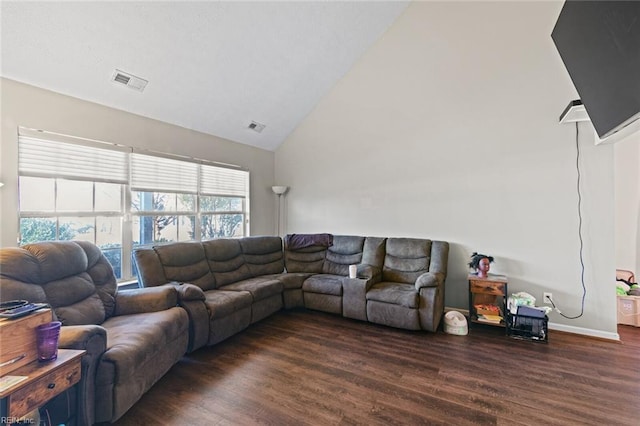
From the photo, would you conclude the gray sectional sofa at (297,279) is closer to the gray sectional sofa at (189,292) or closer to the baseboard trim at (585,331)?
the gray sectional sofa at (189,292)

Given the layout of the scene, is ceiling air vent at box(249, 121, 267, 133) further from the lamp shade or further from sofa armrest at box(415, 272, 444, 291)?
sofa armrest at box(415, 272, 444, 291)

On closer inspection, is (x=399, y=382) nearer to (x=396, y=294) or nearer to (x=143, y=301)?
(x=396, y=294)

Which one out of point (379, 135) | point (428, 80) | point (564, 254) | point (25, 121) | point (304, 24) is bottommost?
point (564, 254)

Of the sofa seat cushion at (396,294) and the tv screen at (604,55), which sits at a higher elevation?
the tv screen at (604,55)

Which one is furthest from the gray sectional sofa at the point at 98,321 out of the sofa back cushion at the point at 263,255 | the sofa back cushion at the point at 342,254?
the sofa back cushion at the point at 342,254

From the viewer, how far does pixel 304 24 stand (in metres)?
3.21

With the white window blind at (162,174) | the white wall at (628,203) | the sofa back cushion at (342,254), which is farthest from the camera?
the sofa back cushion at (342,254)

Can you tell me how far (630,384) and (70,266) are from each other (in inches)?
174

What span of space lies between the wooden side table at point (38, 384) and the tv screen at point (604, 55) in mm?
3128

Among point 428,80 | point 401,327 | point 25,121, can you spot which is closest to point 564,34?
point 428,80

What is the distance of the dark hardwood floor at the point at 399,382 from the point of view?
1.89 m

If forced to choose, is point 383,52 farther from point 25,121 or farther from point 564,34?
point 25,121

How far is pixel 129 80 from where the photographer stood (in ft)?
9.31

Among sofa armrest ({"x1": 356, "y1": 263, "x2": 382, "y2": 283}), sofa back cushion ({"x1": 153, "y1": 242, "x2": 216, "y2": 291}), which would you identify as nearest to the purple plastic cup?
sofa back cushion ({"x1": 153, "y1": 242, "x2": 216, "y2": 291})
